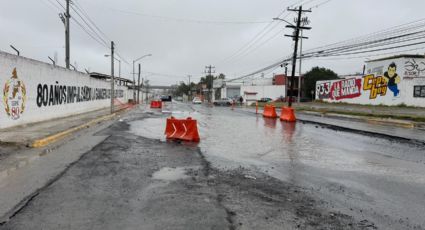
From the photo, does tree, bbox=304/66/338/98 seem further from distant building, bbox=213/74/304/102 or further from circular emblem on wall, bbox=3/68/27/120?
circular emblem on wall, bbox=3/68/27/120

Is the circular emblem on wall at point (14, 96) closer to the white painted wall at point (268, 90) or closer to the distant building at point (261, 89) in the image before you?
the distant building at point (261, 89)

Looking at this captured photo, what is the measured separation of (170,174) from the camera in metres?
7.72

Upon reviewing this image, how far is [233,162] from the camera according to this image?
9367 millimetres

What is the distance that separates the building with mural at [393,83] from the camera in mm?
45938

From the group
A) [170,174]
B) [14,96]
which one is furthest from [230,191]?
[14,96]

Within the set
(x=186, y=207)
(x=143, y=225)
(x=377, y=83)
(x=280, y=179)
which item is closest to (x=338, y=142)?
(x=280, y=179)

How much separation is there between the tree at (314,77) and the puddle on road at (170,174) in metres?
85.5

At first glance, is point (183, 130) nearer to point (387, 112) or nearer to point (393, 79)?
point (387, 112)

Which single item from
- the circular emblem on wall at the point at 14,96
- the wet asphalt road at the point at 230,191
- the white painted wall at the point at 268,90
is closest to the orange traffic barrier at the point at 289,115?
the wet asphalt road at the point at 230,191

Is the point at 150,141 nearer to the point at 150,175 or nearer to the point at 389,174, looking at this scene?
the point at 150,175

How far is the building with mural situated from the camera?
45938 mm

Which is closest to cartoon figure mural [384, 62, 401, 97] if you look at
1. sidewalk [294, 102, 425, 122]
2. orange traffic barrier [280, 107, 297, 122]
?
sidewalk [294, 102, 425, 122]

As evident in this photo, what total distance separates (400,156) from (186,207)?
27.2ft

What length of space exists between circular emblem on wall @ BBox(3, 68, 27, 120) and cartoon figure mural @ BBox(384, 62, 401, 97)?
44.2 m
